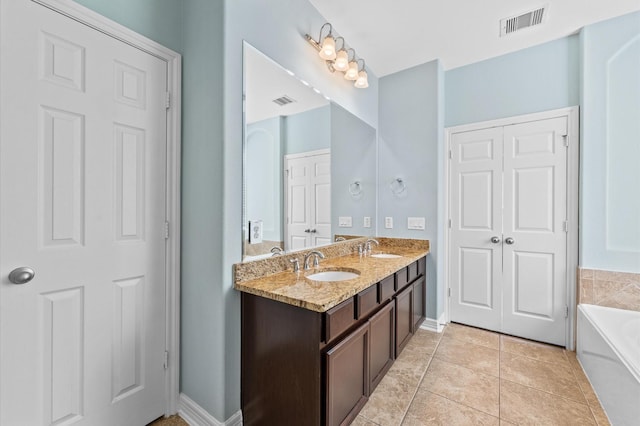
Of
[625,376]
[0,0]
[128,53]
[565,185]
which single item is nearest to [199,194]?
[128,53]

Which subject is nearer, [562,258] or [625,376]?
[625,376]

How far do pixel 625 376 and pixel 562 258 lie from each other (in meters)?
1.21

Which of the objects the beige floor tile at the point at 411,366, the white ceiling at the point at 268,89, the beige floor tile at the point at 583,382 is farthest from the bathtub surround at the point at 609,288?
the white ceiling at the point at 268,89

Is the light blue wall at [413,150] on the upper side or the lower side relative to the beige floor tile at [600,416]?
upper

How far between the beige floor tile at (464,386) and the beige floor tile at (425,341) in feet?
0.85

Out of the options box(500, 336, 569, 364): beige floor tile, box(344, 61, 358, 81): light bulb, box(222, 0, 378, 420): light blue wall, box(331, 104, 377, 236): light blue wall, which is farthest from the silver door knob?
box(500, 336, 569, 364): beige floor tile

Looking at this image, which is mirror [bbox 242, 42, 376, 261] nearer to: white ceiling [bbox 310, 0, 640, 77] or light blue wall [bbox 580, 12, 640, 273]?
white ceiling [bbox 310, 0, 640, 77]

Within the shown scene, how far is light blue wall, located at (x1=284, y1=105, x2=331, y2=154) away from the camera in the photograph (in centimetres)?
201

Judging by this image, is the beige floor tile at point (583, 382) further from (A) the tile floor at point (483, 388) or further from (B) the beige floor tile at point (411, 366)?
(B) the beige floor tile at point (411, 366)

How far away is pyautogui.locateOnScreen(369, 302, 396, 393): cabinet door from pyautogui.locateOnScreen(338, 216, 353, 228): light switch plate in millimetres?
856

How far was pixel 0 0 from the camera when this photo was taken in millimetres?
1056

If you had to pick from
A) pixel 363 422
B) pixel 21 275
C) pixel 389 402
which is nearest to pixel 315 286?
pixel 363 422

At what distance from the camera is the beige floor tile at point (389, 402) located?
1619 mm

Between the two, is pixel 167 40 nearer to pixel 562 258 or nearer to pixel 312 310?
pixel 312 310
